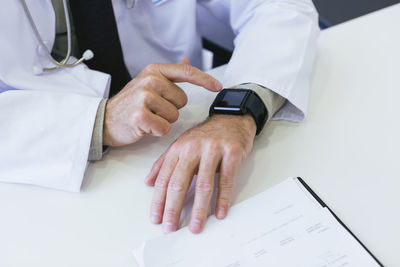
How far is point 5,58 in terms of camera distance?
2.19 ft

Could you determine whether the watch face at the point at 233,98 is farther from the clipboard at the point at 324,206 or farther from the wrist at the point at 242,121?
the clipboard at the point at 324,206

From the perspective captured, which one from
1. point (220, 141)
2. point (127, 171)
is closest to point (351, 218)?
point (220, 141)

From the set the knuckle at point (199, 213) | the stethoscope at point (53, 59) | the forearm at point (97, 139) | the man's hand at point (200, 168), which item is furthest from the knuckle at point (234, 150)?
the stethoscope at point (53, 59)

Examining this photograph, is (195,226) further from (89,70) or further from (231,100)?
(89,70)

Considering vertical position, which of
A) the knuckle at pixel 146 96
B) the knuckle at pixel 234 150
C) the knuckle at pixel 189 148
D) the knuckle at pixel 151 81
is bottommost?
the knuckle at pixel 189 148

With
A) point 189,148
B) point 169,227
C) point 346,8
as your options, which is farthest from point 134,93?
point 346,8

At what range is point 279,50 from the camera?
2.40 feet

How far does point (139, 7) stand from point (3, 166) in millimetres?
515

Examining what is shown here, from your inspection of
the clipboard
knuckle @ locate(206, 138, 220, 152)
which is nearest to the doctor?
knuckle @ locate(206, 138, 220, 152)

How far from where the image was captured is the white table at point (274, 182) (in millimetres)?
510

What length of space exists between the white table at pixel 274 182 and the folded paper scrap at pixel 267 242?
3 cm

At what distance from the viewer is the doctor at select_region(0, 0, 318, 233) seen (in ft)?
1.88

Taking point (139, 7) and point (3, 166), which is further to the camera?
point (139, 7)

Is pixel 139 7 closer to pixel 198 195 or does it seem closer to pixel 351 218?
pixel 198 195
